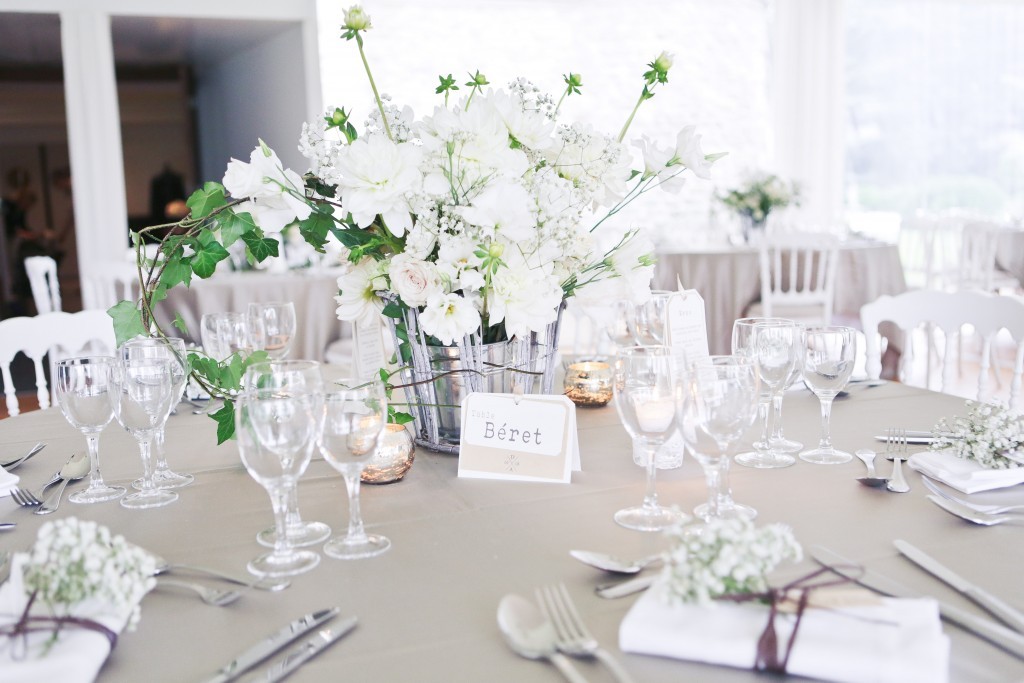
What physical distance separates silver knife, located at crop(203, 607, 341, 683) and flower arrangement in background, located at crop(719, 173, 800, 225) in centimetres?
437

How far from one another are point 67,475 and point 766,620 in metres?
0.97

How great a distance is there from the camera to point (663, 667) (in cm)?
72

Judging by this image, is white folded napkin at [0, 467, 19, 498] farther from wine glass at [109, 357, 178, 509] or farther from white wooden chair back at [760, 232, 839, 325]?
white wooden chair back at [760, 232, 839, 325]

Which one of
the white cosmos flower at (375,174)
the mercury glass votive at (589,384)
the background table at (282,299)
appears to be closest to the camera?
the white cosmos flower at (375,174)

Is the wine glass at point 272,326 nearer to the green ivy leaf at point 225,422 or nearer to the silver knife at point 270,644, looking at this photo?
the green ivy leaf at point 225,422

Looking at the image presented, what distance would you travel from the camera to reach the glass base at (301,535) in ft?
3.28

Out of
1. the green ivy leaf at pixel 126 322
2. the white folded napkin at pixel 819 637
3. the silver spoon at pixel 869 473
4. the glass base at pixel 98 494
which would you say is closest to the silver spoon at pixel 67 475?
the glass base at pixel 98 494

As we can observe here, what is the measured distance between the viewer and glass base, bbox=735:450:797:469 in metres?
1.25

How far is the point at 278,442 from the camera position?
2.99 ft

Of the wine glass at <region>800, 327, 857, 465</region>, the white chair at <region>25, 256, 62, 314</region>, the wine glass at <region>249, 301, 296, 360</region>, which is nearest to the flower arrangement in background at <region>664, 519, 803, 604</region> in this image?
the wine glass at <region>800, 327, 857, 465</region>

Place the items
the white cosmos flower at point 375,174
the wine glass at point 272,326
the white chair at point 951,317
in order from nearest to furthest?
the white cosmos flower at point 375,174
the wine glass at point 272,326
the white chair at point 951,317

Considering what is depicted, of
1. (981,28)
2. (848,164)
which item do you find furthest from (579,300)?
(981,28)

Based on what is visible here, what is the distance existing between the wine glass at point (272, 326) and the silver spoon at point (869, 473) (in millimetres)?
1118

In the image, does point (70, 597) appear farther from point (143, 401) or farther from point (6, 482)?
point (6, 482)
